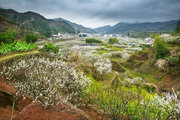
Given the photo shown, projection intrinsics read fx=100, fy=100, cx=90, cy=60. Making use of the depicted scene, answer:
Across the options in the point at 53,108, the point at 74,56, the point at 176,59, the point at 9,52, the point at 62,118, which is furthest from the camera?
the point at 176,59

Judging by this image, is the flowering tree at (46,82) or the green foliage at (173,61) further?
the green foliage at (173,61)

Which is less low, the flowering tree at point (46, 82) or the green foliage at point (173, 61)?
the flowering tree at point (46, 82)

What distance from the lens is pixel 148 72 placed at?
120 ft

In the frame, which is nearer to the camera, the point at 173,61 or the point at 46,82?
the point at 46,82

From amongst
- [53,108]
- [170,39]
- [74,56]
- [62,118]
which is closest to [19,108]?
[53,108]

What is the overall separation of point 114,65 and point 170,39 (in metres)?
24.4

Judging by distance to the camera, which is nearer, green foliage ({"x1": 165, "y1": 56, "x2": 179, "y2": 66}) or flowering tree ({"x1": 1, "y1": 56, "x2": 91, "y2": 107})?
flowering tree ({"x1": 1, "y1": 56, "x2": 91, "y2": 107})

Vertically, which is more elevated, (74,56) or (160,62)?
(74,56)

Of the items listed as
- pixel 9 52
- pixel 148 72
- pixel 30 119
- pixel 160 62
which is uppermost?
pixel 9 52

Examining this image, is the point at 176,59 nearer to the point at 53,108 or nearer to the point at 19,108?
the point at 53,108

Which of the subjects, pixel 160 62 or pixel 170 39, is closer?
pixel 160 62

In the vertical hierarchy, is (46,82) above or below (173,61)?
above

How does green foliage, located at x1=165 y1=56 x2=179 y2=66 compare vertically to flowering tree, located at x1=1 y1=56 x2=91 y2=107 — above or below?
below

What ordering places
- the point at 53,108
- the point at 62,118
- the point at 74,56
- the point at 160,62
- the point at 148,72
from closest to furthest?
the point at 62,118
the point at 53,108
the point at 74,56
the point at 160,62
the point at 148,72
